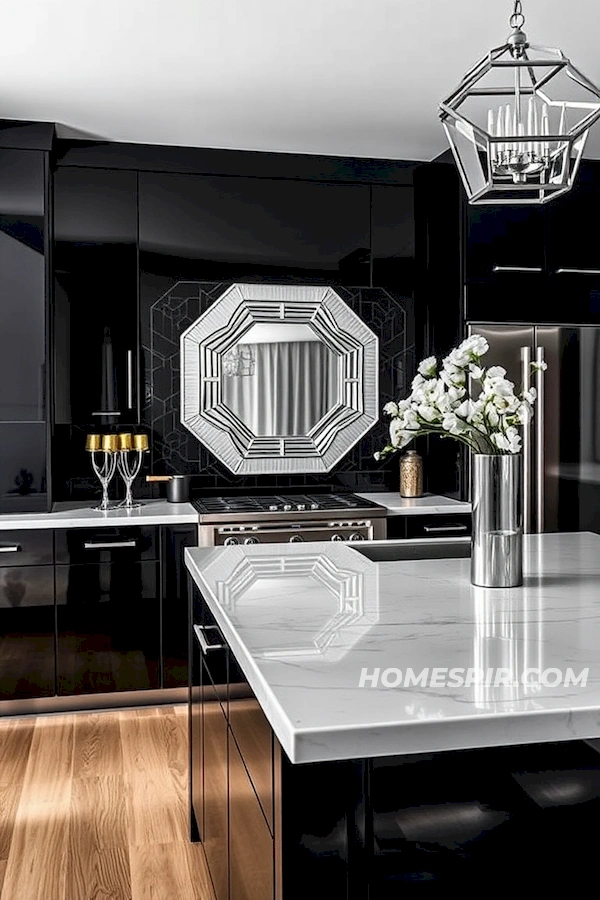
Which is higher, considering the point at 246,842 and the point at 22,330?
the point at 22,330

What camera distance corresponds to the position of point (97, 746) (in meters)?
3.58

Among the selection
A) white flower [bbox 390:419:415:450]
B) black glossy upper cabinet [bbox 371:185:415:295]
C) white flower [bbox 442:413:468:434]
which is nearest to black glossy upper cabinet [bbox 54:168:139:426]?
black glossy upper cabinet [bbox 371:185:415:295]

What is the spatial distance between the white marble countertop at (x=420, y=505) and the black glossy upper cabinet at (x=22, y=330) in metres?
1.65

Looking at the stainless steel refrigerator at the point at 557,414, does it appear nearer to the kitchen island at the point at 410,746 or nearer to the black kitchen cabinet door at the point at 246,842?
the kitchen island at the point at 410,746

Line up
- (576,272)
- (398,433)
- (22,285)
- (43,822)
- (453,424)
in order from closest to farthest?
(453,424), (398,433), (43,822), (22,285), (576,272)

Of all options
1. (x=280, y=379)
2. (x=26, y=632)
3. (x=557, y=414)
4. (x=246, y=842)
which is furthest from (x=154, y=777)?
(x=557, y=414)

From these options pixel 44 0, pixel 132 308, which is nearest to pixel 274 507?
pixel 132 308

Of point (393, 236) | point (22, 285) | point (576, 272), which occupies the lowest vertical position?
point (22, 285)

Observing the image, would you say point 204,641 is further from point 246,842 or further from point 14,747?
point 14,747

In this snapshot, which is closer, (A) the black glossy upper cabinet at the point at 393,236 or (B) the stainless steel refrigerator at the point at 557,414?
(B) the stainless steel refrigerator at the point at 557,414

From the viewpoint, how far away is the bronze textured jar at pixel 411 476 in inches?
181

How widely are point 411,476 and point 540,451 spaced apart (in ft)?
2.19

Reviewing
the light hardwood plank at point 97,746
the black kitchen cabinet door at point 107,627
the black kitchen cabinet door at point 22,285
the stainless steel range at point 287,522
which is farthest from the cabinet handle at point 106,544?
the light hardwood plank at point 97,746

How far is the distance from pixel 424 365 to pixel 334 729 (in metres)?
1.17
